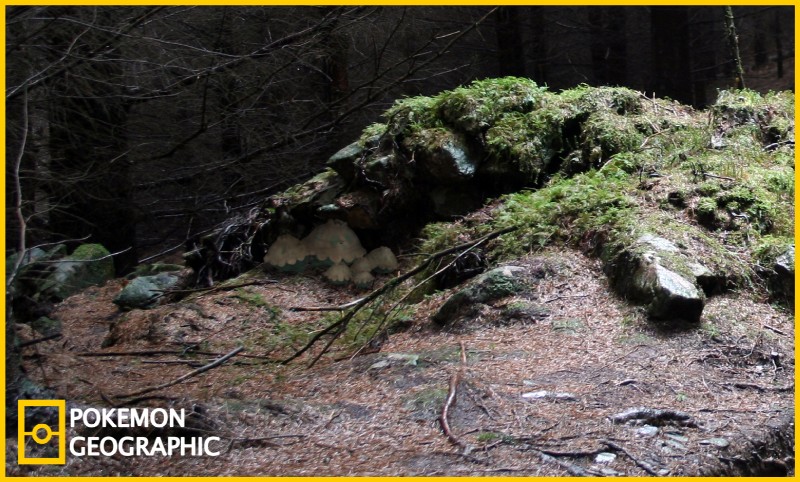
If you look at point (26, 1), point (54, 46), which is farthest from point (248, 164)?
point (26, 1)

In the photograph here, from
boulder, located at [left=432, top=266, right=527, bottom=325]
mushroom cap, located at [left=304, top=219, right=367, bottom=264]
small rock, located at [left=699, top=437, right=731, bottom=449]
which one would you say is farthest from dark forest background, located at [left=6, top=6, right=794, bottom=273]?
small rock, located at [left=699, top=437, right=731, bottom=449]

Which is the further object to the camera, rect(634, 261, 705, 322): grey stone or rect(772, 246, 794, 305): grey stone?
rect(772, 246, 794, 305): grey stone

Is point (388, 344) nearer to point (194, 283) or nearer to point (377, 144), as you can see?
point (377, 144)

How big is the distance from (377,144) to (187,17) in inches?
107

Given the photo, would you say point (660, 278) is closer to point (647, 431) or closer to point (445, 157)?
point (647, 431)

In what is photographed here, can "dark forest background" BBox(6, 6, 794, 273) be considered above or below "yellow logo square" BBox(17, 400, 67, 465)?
above

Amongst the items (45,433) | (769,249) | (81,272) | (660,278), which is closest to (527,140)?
(769,249)

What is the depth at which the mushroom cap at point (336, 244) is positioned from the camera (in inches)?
316

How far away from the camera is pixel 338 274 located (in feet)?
26.0

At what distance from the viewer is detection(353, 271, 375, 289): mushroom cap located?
782 cm

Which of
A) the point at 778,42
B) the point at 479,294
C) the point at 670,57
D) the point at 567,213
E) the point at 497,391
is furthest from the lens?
the point at 778,42

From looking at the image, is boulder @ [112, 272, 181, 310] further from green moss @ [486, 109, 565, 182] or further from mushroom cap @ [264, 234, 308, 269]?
green moss @ [486, 109, 565, 182]

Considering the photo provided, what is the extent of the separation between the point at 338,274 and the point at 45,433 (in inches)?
167

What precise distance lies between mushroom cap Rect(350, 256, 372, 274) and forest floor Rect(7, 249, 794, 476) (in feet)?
4.86
